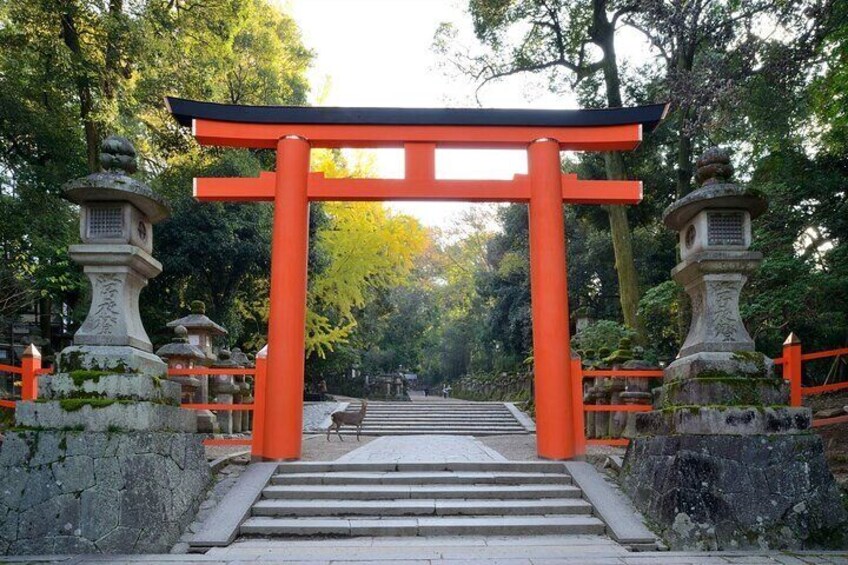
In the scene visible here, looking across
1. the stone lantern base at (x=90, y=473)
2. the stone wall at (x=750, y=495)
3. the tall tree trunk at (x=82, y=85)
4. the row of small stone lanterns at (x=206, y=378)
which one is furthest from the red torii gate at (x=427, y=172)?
the tall tree trunk at (x=82, y=85)

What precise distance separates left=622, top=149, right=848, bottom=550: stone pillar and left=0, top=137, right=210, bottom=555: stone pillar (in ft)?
13.2

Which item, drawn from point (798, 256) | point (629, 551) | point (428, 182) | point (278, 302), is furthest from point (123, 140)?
point (798, 256)

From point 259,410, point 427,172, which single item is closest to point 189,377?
point 259,410

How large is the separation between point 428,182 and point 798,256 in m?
5.90

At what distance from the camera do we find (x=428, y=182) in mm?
7629

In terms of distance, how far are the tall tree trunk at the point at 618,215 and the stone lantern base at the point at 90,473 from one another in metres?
10.1

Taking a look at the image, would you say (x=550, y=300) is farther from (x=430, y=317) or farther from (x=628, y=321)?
(x=430, y=317)

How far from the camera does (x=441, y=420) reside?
15281 mm

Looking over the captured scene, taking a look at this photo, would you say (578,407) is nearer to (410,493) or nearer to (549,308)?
(549,308)

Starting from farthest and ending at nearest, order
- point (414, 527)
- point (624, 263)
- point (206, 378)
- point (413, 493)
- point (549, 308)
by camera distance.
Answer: point (624, 263) → point (206, 378) → point (549, 308) → point (413, 493) → point (414, 527)

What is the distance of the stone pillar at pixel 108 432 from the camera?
4.67 metres

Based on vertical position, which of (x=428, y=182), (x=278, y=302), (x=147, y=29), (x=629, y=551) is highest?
(x=147, y=29)

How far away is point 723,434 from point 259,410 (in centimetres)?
462

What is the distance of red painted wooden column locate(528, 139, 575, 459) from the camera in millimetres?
6941
